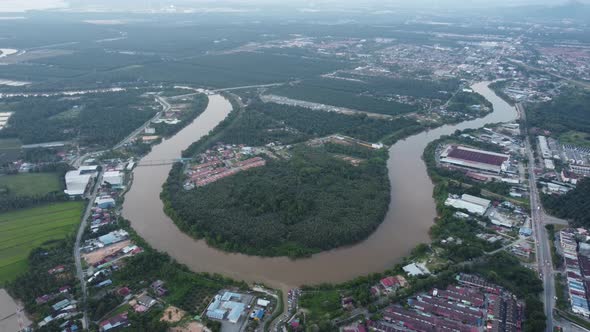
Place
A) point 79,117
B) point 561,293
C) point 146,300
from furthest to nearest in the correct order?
point 79,117
point 561,293
point 146,300

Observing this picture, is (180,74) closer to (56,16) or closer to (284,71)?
(284,71)

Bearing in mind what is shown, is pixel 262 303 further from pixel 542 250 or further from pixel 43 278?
pixel 542 250

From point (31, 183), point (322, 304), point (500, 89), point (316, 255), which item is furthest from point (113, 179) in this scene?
point (500, 89)

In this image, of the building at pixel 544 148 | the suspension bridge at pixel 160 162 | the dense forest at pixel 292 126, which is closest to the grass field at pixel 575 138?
the building at pixel 544 148

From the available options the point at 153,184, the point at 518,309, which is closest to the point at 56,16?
the point at 153,184

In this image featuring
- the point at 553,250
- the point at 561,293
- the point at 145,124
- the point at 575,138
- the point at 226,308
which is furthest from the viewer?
the point at 145,124

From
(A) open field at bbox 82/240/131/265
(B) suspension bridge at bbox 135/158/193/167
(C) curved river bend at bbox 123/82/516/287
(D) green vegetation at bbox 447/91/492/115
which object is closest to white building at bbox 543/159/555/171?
(C) curved river bend at bbox 123/82/516/287

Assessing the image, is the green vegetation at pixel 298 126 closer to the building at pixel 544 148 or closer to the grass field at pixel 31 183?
the building at pixel 544 148
